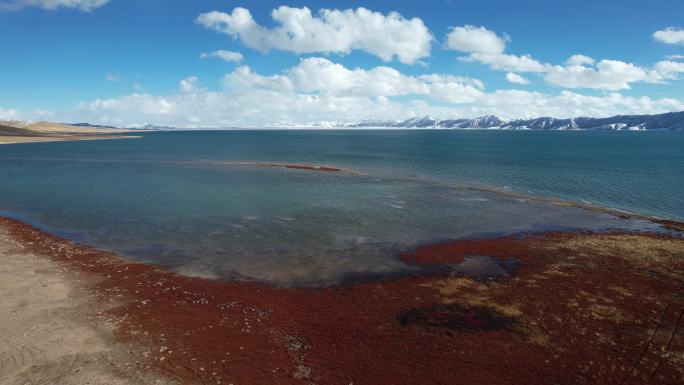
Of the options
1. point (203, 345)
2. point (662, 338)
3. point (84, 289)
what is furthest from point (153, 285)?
point (662, 338)

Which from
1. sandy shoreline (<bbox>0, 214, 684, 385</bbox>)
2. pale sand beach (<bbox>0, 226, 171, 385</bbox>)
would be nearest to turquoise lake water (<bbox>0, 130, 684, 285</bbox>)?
sandy shoreline (<bbox>0, 214, 684, 385</bbox>)

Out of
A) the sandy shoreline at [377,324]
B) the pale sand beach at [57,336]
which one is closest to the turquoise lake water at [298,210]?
the sandy shoreline at [377,324]

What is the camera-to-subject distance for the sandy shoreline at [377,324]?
1731 centimetres

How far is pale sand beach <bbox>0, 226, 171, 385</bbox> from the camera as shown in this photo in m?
16.3

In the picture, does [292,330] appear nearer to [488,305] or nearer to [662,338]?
[488,305]

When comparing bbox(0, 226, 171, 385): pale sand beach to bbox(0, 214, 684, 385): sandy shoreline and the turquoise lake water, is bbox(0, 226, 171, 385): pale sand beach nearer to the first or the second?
bbox(0, 214, 684, 385): sandy shoreline

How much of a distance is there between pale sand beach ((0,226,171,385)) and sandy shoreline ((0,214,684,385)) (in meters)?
0.10

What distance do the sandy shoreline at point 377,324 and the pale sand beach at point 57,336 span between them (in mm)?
99

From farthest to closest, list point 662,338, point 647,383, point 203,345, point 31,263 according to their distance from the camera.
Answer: point 31,263 → point 662,338 → point 203,345 → point 647,383

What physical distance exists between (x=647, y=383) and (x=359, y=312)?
13229mm

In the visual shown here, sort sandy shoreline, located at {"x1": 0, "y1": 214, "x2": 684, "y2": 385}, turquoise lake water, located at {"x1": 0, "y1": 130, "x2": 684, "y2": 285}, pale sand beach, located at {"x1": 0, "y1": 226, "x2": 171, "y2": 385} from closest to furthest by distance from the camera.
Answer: pale sand beach, located at {"x1": 0, "y1": 226, "x2": 171, "y2": 385} → sandy shoreline, located at {"x1": 0, "y1": 214, "x2": 684, "y2": 385} → turquoise lake water, located at {"x1": 0, "y1": 130, "x2": 684, "y2": 285}

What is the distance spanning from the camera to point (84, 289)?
24812 millimetres

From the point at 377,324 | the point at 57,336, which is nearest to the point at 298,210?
the point at 377,324

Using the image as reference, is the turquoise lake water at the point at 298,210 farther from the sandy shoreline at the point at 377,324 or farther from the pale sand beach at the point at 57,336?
the pale sand beach at the point at 57,336
